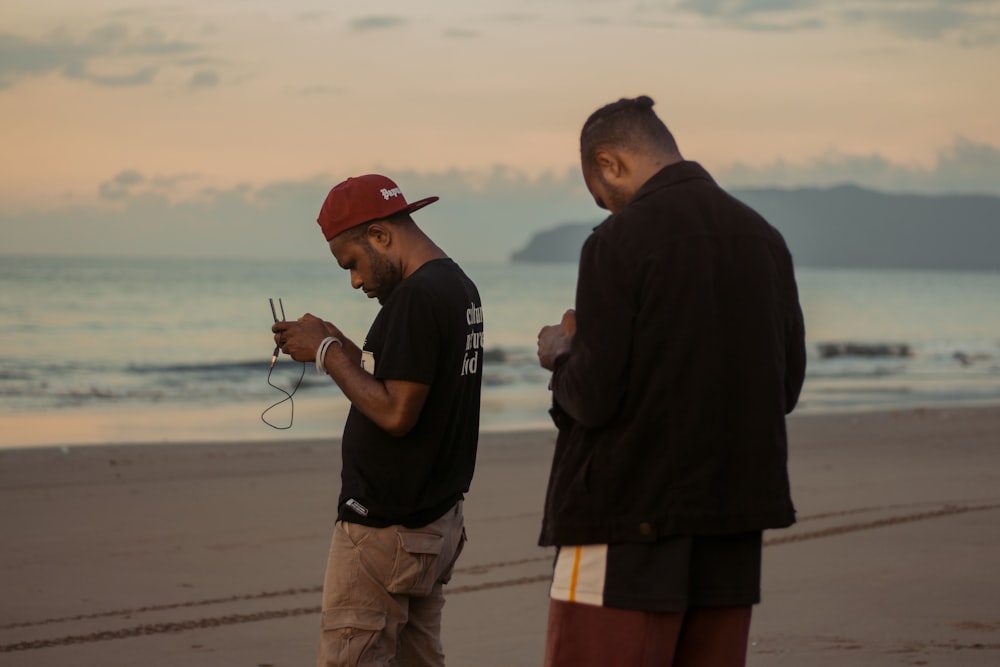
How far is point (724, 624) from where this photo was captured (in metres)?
2.76

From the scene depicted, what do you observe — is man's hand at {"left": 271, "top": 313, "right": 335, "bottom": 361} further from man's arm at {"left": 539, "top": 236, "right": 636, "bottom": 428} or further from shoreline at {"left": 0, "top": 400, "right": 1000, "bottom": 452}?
shoreline at {"left": 0, "top": 400, "right": 1000, "bottom": 452}

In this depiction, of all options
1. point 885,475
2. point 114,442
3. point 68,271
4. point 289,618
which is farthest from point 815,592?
point 68,271

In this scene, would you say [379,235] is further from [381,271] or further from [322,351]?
[322,351]

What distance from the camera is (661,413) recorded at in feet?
8.49

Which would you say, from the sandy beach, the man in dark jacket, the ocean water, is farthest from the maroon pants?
the ocean water

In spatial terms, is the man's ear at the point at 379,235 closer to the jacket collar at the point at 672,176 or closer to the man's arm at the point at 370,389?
the man's arm at the point at 370,389

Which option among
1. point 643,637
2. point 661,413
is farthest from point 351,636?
point 661,413

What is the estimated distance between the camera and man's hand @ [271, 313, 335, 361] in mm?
3566

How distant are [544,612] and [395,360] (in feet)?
10.9

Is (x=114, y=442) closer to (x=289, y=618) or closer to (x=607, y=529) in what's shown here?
(x=289, y=618)

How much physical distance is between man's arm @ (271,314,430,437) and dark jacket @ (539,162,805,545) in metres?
0.82

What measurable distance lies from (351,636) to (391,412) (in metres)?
0.63

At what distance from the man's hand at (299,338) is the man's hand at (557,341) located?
1.02 metres

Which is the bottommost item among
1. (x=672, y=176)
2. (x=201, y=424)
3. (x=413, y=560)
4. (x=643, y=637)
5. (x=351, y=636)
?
(x=201, y=424)
